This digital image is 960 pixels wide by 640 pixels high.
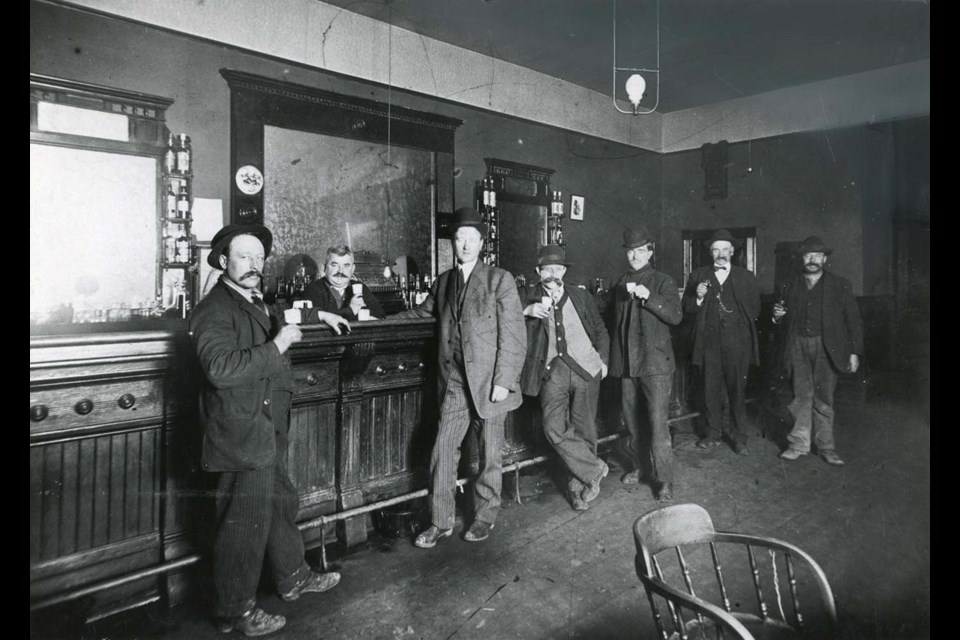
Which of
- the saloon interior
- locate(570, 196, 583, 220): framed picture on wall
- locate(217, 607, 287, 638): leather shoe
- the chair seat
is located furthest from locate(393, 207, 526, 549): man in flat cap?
locate(570, 196, 583, 220): framed picture on wall

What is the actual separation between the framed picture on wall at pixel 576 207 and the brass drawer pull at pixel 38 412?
6.15 metres

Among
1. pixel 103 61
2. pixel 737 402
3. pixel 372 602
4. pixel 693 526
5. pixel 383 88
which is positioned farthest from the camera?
pixel 383 88

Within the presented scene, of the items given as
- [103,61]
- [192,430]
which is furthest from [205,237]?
[192,430]

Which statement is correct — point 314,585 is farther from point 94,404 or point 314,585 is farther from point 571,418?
point 571,418

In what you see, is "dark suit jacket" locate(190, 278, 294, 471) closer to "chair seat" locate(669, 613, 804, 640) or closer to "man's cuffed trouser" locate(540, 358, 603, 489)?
"chair seat" locate(669, 613, 804, 640)

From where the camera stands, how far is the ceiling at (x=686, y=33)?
16.0 ft

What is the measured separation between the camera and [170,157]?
4.03 meters

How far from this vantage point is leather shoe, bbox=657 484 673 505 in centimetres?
360

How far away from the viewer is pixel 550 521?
10.8ft

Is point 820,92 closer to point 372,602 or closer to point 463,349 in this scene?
point 463,349

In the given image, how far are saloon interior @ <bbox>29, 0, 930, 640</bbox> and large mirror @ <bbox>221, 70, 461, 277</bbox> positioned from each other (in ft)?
0.08

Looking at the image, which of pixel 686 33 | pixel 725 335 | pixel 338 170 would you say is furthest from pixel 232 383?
pixel 686 33

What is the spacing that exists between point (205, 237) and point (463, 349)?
251 cm

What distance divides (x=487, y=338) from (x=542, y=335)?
666mm
